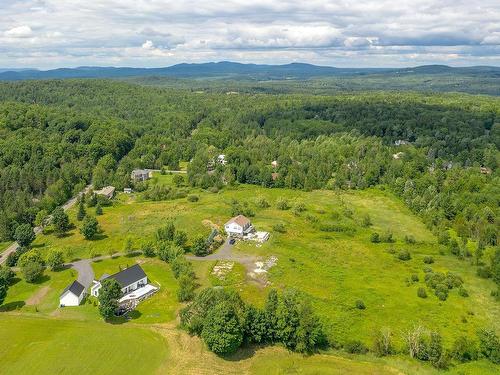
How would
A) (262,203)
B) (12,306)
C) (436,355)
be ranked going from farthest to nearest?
(262,203) → (12,306) → (436,355)

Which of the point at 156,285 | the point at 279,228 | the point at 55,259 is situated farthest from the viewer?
the point at 279,228

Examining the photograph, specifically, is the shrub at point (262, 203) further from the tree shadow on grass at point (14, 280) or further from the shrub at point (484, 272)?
the tree shadow on grass at point (14, 280)

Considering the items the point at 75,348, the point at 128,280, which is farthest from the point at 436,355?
the point at 128,280

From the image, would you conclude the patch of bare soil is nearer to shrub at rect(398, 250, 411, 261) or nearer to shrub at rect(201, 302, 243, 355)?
shrub at rect(201, 302, 243, 355)

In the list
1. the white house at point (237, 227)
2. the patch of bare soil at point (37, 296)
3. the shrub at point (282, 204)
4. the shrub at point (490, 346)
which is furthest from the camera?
the shrub at point (282, 204)

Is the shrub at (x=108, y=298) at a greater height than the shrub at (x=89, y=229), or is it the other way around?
the shrub at (x=108, y=298)

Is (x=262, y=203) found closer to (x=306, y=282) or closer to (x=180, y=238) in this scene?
(x=180, y=238)

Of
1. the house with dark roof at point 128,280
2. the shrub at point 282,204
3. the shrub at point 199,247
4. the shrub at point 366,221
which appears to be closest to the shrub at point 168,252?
the shrub at point 199,247
